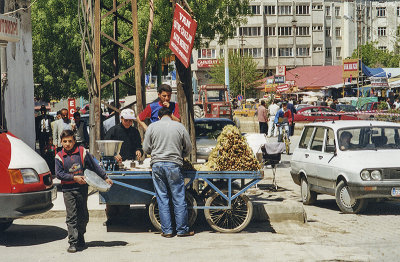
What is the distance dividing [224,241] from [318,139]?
4.47 metres

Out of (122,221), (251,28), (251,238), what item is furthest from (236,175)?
(251,28)

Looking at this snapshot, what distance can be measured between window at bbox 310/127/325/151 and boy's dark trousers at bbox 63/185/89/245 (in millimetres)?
5493

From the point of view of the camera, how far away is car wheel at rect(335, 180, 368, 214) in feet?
38.8

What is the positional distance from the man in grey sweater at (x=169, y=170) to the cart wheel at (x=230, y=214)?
478 mm

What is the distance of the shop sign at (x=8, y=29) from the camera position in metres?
11.8

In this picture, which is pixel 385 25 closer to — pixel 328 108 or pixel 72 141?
pixel 328 108

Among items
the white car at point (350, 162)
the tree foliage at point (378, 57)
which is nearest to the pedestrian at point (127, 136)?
the white car at point (350, 162)

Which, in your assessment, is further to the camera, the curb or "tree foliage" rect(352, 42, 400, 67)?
"tree foliage" rect(352, 42, 400, 67)

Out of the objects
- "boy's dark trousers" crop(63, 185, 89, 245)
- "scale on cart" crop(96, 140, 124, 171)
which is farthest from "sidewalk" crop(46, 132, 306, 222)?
"boy's dark trousers" crop(63, 185, 89, 245)

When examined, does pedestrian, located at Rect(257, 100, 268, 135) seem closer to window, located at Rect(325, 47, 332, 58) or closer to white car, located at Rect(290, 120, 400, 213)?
white car, located at Rect(290, 120, 400, 213)

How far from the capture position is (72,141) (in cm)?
896

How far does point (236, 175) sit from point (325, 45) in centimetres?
9678

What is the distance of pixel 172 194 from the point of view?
31.9 feet

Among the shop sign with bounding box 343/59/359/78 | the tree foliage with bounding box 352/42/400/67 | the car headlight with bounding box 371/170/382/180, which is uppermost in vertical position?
the tree foliage with bounding box 352/42/400/67
